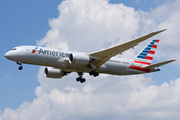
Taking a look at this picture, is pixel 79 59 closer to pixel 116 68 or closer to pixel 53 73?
pixel 116 68

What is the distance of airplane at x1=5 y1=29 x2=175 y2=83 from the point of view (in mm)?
40750

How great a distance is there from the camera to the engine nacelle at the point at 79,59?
4192 cm

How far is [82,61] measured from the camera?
42.7 meters

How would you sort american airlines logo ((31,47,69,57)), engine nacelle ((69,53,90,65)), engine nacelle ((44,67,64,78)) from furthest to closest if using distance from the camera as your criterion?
engine nacelle ((44,67,64,78))
engine nacelle ((69,53,90,65))
american airlines logo ((31,47,69,57))

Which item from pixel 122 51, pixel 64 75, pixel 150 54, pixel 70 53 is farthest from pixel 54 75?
pixel 150 54

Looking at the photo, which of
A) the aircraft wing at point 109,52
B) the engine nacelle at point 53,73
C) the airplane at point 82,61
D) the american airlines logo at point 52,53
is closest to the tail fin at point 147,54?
the airplane at point 82,61

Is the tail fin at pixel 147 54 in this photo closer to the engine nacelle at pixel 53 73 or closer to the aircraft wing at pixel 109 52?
the aircraft wing at pixel 109 52

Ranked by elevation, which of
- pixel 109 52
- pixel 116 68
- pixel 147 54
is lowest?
pixel 116 68

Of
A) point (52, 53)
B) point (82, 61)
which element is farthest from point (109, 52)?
point (52, 53)

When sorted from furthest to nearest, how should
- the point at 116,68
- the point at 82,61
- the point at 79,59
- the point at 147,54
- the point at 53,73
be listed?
the point at 147,54 < the point at 53,73 < the point at 116,68 < the point at 82,61 < the point at 79,59

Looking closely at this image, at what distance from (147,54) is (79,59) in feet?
53.0

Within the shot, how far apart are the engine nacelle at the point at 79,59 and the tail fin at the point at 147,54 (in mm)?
10473

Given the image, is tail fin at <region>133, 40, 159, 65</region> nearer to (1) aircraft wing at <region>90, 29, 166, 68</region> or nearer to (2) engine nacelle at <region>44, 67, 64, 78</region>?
(1) aircraft wing at <region>90, 29, 166, 68</region>

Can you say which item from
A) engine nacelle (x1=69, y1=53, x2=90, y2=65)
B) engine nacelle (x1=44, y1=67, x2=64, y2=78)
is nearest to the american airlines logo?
engine nacelle (x1=69, y1=53, x2=90, y2=65)
